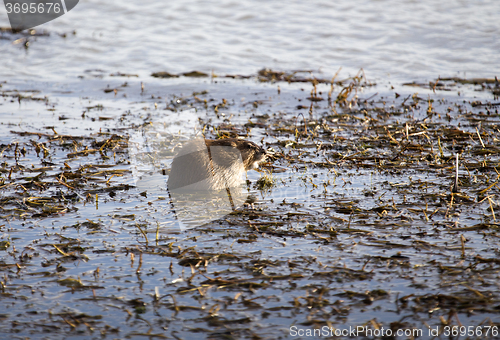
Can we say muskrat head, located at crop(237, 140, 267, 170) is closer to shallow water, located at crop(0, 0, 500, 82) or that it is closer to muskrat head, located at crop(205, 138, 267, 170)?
muskrat head, located at crop(205, 138, 267, 170)

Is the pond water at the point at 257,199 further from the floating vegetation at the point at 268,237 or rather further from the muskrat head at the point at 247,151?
the muskrat head at the point at 247,151

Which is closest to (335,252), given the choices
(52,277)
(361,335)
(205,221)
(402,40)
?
(361,335)

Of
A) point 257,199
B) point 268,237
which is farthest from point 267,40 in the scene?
point 268,237

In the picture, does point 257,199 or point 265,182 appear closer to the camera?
point 257,199

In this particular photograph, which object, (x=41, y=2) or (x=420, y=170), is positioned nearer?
(x=420, y=170)

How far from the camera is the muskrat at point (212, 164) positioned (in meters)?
6.01

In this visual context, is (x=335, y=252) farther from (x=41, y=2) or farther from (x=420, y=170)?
(x=41, y=2)

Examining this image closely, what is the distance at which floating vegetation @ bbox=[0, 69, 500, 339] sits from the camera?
348cm

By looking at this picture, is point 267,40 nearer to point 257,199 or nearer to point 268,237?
point 257,199

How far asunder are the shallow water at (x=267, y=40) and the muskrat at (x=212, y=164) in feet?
22.7

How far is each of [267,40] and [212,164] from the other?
36.4 feet

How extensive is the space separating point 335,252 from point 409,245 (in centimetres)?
69

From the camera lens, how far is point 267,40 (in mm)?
16344

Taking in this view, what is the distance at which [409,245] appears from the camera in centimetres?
444
